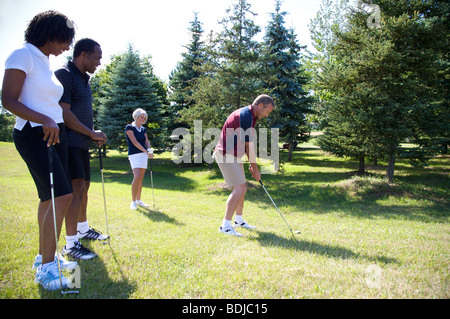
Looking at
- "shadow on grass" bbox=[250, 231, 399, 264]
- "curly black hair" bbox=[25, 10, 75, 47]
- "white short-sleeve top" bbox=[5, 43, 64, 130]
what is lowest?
"shadow on grass" bbox=[250, 231, 399, 264]

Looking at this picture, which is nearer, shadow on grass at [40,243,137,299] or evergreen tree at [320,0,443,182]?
shadow on grass at [40,243,137,299]

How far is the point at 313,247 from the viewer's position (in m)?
3.80

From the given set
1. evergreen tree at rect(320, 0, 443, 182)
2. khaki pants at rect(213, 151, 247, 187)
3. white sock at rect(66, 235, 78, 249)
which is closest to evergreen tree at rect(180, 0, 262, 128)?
evergreen tree at rect(320, 0, 443, 182)

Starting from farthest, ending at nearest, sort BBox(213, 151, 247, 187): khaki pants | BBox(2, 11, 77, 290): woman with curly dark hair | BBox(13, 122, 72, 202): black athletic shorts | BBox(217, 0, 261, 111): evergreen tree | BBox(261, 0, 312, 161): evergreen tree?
BBox(261, 0, 312, 161): evergreen tree, BBox(217, 0, 261, 111): evergreen tree, BBox(213, 151, 247, 187): khaki pants, BBox(13, 122, 72, 202): black athletic shorts, BBox(2, 11, 77, 290): woman with curly dark hair

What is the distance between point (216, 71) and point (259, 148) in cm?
378

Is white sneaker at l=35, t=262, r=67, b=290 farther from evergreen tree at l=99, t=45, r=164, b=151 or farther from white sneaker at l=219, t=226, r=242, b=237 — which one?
evergreen tree at l=99, t=45, r=164, b=151

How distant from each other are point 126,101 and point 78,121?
14.9m

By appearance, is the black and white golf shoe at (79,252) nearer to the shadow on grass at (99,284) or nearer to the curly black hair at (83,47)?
the shadow on grass at (99,284)

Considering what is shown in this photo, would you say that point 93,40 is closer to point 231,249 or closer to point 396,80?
point 231,249

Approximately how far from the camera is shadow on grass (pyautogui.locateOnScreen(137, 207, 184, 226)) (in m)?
5.04

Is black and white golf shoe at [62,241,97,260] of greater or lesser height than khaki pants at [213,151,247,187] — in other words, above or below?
below

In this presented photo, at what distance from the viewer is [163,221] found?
499 centimetres

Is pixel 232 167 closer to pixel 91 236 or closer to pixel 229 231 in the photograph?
pixel 229 231
